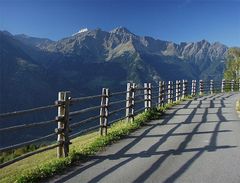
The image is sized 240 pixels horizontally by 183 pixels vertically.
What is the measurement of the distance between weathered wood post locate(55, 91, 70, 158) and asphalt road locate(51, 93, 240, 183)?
98cm

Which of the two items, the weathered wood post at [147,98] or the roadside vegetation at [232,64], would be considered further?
the roadside vegetation at [232,64]

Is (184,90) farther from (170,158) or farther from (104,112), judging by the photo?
(170,158)

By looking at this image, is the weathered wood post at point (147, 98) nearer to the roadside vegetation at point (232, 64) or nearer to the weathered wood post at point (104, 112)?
the weathered wood post at point (104, 112)

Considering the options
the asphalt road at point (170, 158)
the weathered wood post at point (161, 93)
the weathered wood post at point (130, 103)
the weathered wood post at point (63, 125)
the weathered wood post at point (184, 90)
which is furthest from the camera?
the weathered wood post at point (184, 90)

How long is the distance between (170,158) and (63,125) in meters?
3.09

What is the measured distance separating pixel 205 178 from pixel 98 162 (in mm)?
3035

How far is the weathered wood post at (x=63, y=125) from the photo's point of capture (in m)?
12.2

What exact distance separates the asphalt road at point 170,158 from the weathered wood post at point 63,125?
978 millimetres

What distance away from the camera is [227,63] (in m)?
110

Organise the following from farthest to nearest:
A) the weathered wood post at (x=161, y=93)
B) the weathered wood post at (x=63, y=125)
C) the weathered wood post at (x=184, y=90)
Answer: the weathered wood post at (x=184, y=90) → the weathered wood post at (x=161, y=93) → the weathered wood post at (x=63, y=125)

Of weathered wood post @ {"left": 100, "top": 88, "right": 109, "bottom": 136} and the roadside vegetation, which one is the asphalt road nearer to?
weathered wood post @ {"left": 100, "top": 88, "right": 109, "bottom": 136}

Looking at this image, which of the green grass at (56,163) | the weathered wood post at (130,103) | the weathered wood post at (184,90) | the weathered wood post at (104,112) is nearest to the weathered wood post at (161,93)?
the weathered wood post at (130,103)

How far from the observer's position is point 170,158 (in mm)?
11633

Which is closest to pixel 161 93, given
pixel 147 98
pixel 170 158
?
pixel 147 98
